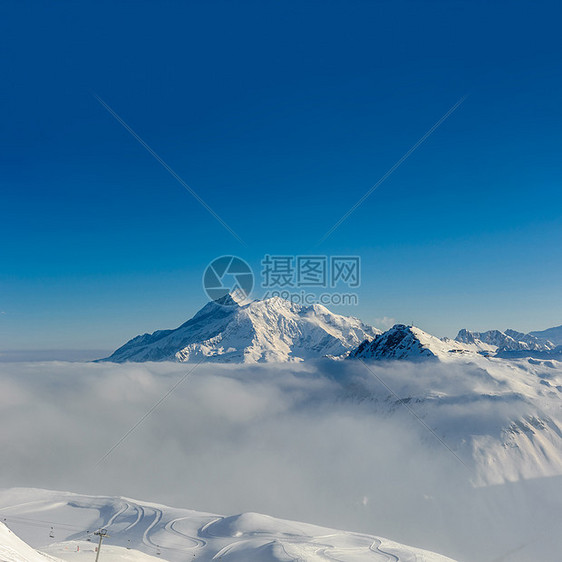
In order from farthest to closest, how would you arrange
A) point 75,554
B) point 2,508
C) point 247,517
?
1. point 2,508
2. point 247,517
3. point 75,554

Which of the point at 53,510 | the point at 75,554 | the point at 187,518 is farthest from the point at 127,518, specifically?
the point at 75,554

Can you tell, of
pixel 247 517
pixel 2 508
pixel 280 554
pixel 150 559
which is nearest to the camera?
pixel 150 559

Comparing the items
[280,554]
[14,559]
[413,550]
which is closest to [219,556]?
[280,554]

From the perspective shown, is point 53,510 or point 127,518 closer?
point 127,518

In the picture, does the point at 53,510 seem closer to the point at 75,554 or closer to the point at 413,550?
the point at 75,554

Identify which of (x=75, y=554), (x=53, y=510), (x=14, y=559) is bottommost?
(x=53, y=510)

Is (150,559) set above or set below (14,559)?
below

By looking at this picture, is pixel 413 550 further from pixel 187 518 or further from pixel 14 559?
pixel 14 559
